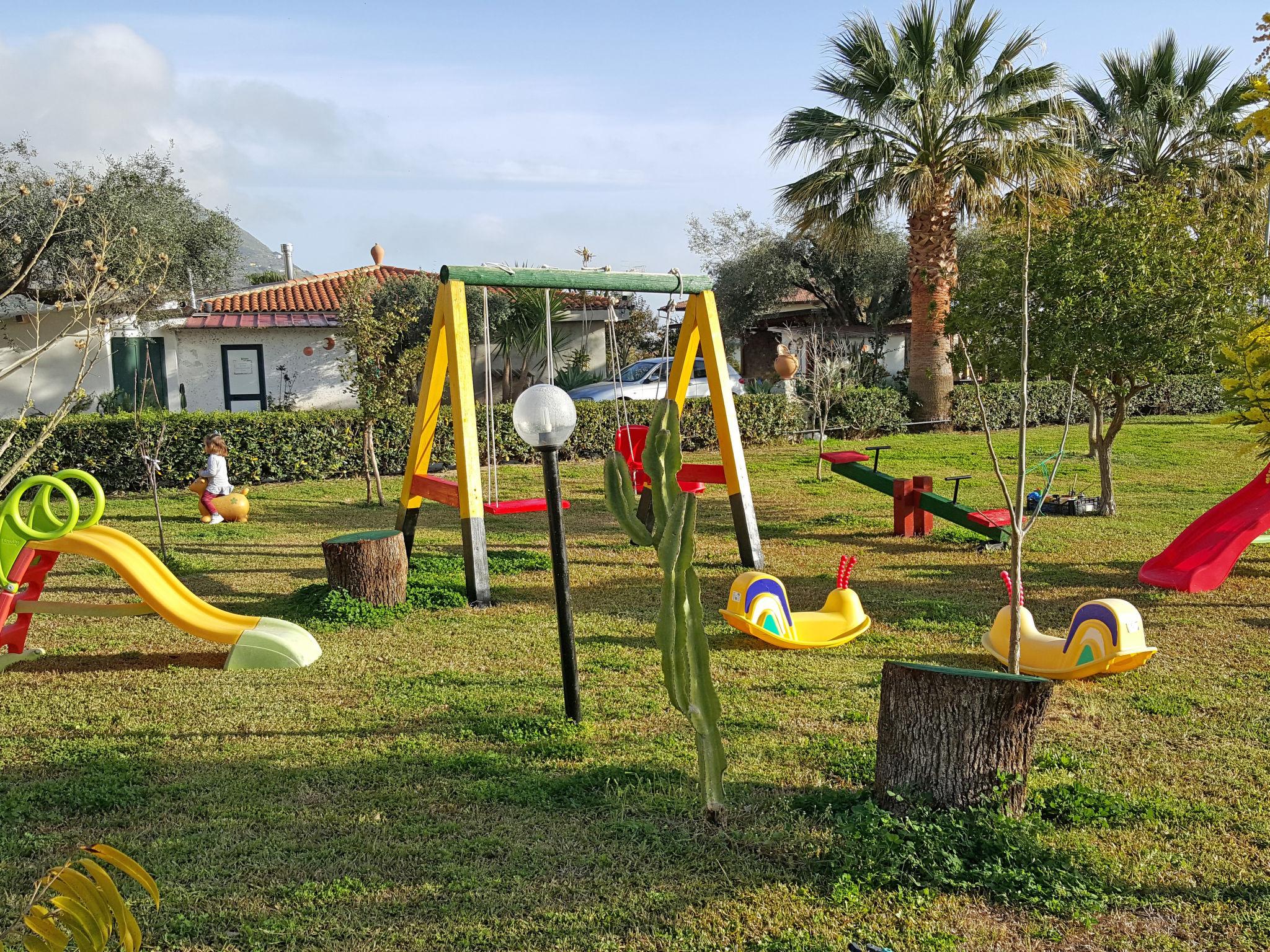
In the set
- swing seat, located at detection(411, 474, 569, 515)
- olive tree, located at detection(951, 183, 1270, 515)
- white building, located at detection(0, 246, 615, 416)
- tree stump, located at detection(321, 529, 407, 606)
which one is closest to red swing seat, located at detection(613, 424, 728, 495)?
swing seat, located at detection(411, 474, 569, 515)

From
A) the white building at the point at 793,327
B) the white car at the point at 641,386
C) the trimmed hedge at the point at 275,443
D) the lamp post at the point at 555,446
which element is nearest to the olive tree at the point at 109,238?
the trimmed hedge at the point at 275,443

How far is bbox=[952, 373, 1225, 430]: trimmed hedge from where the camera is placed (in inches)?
791

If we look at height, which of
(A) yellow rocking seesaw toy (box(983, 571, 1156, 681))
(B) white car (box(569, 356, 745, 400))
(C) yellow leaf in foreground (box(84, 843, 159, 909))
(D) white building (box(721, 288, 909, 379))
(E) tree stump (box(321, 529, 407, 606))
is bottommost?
(A) yellow rocking seesaw toy (box(983, 571, 1156, 681))

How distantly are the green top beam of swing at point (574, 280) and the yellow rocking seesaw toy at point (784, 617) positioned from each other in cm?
285

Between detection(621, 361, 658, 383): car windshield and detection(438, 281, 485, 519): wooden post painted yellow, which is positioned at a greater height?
detection(621, 361, 658, 383): car windshield

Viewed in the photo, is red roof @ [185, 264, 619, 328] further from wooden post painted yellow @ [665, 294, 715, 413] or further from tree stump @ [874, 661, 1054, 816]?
tree stump @ [874, 661, 1054, 816]

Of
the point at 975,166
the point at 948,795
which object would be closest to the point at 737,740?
the point at 948,795

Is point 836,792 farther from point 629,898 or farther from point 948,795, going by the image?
point 629,898

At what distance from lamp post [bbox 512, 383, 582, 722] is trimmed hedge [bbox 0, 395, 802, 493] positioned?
7.55 metres

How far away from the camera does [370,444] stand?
1240cm

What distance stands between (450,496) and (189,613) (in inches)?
89.5

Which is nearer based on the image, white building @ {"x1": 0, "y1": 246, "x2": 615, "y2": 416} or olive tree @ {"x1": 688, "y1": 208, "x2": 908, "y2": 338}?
white building @ {"x1": 0, "y1": 246, "x2": 615, "y2": 416}

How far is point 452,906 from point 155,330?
20602mm

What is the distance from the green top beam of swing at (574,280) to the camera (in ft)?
24.7
